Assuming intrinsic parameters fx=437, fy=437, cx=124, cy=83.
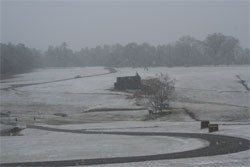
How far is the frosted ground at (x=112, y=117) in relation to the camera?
2617 centimetres

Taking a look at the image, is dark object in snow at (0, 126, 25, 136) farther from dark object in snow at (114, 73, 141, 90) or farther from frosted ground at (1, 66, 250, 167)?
dark object in snow at (114, 73, 141, 90)

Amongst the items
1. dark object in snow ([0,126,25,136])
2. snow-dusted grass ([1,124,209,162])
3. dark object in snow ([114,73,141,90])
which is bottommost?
dark object in snow ([0,126,25,136])

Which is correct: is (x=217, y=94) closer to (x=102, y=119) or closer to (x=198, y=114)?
(x=198, y=114)

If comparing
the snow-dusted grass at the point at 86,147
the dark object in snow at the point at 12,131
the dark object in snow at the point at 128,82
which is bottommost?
the dark object in snow at the point at 12,131

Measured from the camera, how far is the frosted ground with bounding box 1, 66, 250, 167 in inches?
1030

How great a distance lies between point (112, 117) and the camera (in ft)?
195

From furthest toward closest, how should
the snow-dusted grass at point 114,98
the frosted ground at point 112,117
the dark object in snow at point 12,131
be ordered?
the snow-dusted grass at point 114,98
the dark object in snow at point 12,131
the frosted ground at point 112,117

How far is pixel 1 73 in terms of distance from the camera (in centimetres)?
14775

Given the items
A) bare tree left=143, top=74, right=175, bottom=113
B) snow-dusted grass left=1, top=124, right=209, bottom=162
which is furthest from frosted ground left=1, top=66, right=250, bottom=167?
bare tree left=143, top=74, right=175, bottom=113

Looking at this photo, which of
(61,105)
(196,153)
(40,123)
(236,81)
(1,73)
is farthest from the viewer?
(1,73)

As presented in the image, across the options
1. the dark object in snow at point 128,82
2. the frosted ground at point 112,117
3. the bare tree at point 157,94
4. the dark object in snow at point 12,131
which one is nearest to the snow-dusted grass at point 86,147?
the frosted ground at point 112,117

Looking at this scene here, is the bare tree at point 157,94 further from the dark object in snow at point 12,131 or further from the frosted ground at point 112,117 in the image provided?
the dark object in snow at point 12,131

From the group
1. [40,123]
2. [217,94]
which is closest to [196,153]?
[40,123]

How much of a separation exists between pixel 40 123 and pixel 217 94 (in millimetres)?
38257
